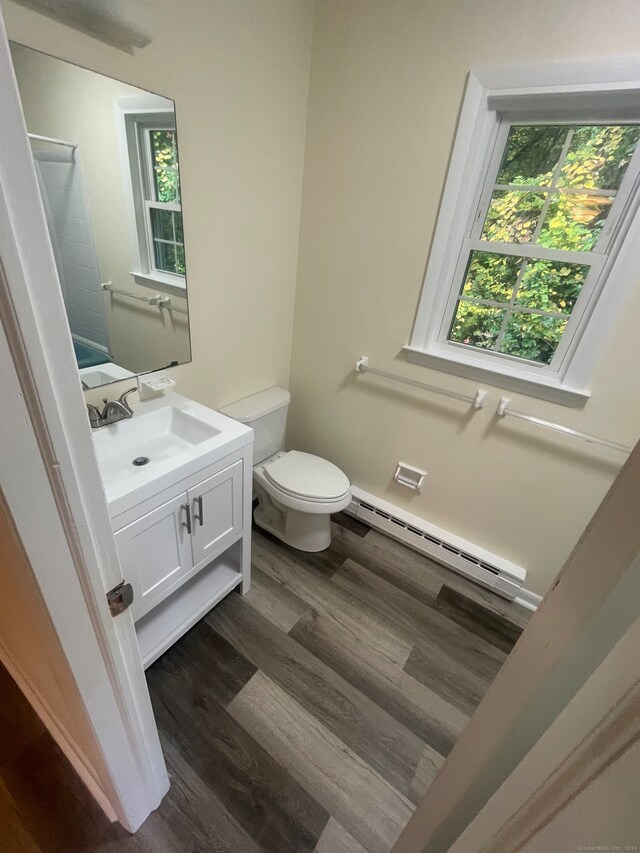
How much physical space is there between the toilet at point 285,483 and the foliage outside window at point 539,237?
3.02 ft

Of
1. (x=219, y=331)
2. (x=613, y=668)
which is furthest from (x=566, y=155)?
(x=613, y=668)

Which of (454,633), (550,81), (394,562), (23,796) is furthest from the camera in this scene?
(394,562)

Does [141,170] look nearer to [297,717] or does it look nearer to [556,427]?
[556,427]

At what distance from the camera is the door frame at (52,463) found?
1.15 feet

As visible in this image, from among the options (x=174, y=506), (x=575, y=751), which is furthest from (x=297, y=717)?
(x=575, y=751)

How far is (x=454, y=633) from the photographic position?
1588 millimetres

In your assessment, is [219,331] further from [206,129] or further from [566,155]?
[566,155]

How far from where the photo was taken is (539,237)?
140 cm

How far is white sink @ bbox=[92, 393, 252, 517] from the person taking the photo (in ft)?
3.38

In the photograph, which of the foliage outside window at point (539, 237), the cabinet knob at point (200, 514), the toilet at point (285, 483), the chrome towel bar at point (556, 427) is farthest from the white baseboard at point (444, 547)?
the cabinet knob at point (200, 514)

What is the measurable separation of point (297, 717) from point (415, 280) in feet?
5.74

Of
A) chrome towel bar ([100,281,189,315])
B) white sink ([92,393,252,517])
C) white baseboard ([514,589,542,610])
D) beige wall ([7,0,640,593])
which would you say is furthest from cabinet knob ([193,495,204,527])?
white baseboard ([514,589,542,610])

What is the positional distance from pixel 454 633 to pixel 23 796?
154cm

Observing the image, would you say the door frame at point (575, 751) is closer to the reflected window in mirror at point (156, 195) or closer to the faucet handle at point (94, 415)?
the faucet handle at point (94, 415)
